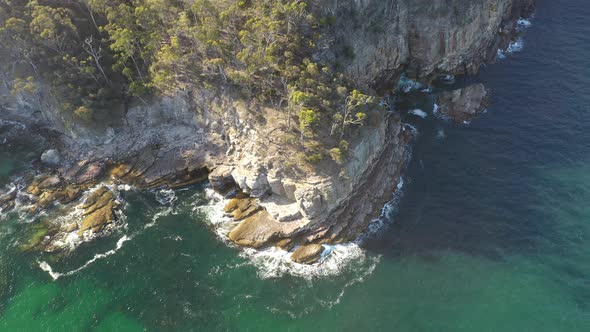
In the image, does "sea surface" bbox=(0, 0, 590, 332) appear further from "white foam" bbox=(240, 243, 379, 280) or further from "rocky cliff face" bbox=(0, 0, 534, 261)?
"rocky cliff face" bbox=(0, 0, 534, 261)

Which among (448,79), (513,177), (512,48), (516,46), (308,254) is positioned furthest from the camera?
(516,46)

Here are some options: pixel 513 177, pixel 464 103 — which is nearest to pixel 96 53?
pixel 464 103

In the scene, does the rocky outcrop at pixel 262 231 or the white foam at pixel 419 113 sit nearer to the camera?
the rocky outcrop at pixel 262 231

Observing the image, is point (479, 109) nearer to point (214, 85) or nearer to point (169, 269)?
point (214, 85)

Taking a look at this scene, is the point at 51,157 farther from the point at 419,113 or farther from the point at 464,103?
the point at 464,103

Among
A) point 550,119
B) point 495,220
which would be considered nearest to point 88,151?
point 495,220

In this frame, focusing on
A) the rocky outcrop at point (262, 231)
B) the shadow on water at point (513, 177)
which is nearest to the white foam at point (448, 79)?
the shadow on water at point (513, 177)

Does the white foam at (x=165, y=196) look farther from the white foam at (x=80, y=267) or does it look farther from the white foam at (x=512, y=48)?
the white foam at (x=512, y=48)
